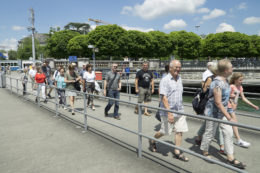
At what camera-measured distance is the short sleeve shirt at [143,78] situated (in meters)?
6.74

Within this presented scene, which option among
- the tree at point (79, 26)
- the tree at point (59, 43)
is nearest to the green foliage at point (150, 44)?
the tree at point (59, 43)

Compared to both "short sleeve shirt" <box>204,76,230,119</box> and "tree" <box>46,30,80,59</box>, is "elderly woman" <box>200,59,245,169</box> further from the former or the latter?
"tree" <box>46,30,80,59</box>

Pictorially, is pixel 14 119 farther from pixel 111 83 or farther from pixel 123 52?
pixel 123 52

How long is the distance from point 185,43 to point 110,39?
2020 centimetres

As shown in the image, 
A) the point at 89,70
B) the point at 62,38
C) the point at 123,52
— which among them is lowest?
the point at 89,70

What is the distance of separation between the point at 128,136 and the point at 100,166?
1.59m

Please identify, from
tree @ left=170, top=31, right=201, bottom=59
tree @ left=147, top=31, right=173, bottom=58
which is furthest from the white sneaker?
tree @ left=170, top=31, right=201, bottom=59

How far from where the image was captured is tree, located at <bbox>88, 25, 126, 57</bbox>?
44.5 metres

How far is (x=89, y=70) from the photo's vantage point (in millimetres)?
8039

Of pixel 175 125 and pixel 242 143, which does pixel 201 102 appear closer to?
pixel 175 125

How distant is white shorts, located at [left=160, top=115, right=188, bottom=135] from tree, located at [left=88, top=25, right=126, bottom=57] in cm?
4179

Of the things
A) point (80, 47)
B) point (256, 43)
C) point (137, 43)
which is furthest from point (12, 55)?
point (256, 43)

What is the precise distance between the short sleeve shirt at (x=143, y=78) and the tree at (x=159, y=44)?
42273 mm

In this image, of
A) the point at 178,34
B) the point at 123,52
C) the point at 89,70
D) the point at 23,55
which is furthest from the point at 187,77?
the point at 23,55
